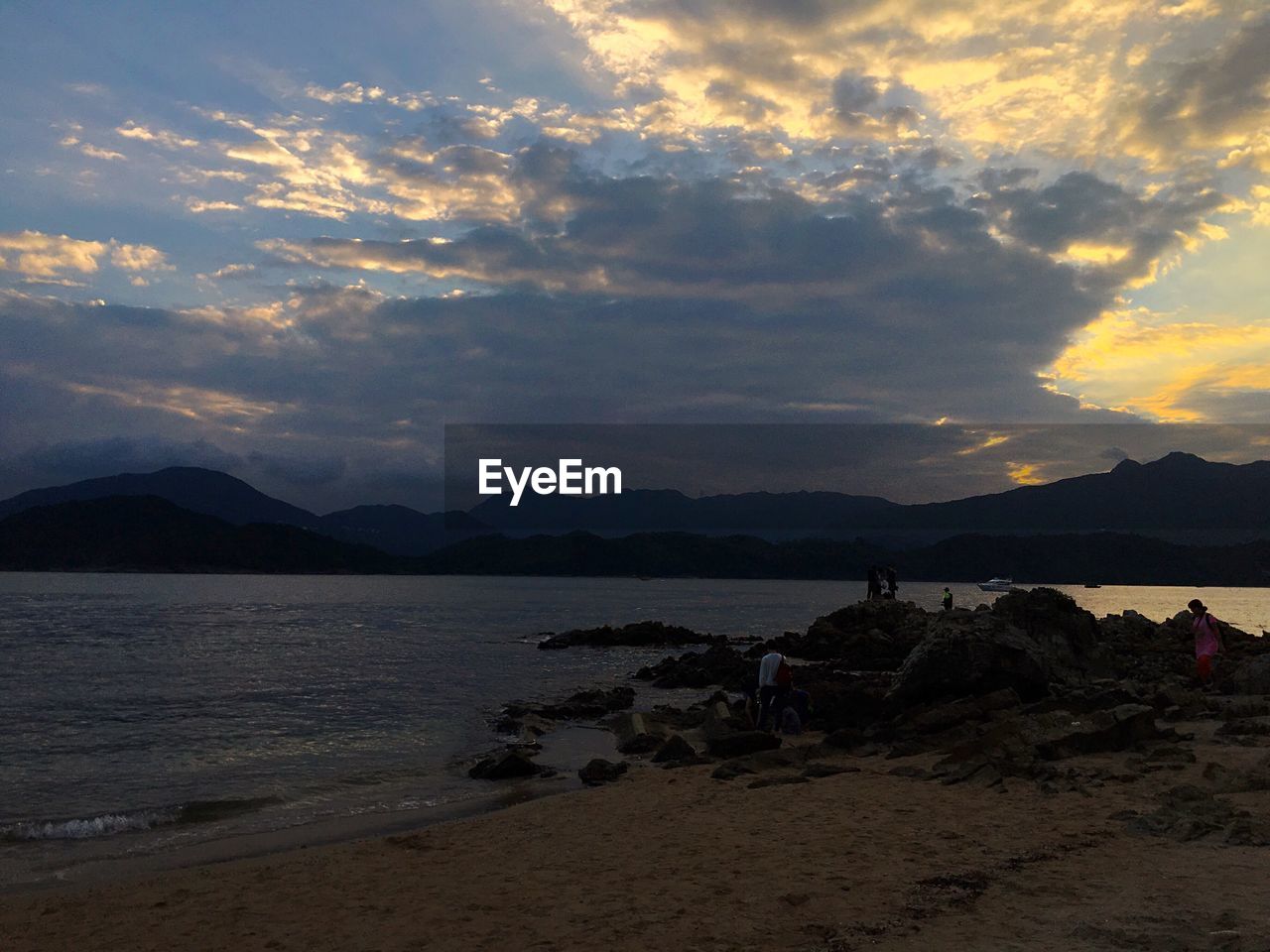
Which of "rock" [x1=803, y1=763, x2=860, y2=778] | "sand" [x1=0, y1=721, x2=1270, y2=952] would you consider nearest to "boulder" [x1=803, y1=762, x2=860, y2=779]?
"rock" [x1=803, y1=763, x2=860, y2=778]

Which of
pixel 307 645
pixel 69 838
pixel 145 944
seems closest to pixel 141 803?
pixel 69 838

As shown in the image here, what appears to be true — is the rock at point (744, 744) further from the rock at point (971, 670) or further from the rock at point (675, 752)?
the rock at point (971, 670)

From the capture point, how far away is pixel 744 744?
15.8 m

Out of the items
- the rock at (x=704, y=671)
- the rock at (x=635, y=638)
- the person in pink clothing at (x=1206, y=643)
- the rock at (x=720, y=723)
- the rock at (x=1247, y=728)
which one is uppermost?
the person in pink clothing at (x=1206, y=643)

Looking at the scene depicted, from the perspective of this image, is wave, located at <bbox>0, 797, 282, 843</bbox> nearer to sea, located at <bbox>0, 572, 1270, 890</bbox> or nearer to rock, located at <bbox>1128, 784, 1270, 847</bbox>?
sea, located at <bbox>0, 572, 1270, 890</bbox>

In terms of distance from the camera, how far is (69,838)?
492 inches

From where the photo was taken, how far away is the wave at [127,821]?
12.7 metres

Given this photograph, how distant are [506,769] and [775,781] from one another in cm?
556

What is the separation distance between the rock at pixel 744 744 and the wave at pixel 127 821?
312 inches

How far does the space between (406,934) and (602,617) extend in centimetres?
7390

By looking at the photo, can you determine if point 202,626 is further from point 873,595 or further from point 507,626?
point 873,595

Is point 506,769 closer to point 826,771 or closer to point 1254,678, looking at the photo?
point 826,771

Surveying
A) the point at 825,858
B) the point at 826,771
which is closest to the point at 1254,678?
the point at 826,771

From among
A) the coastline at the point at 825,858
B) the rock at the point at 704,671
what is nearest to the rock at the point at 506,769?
the coastline at the point at 825,858
